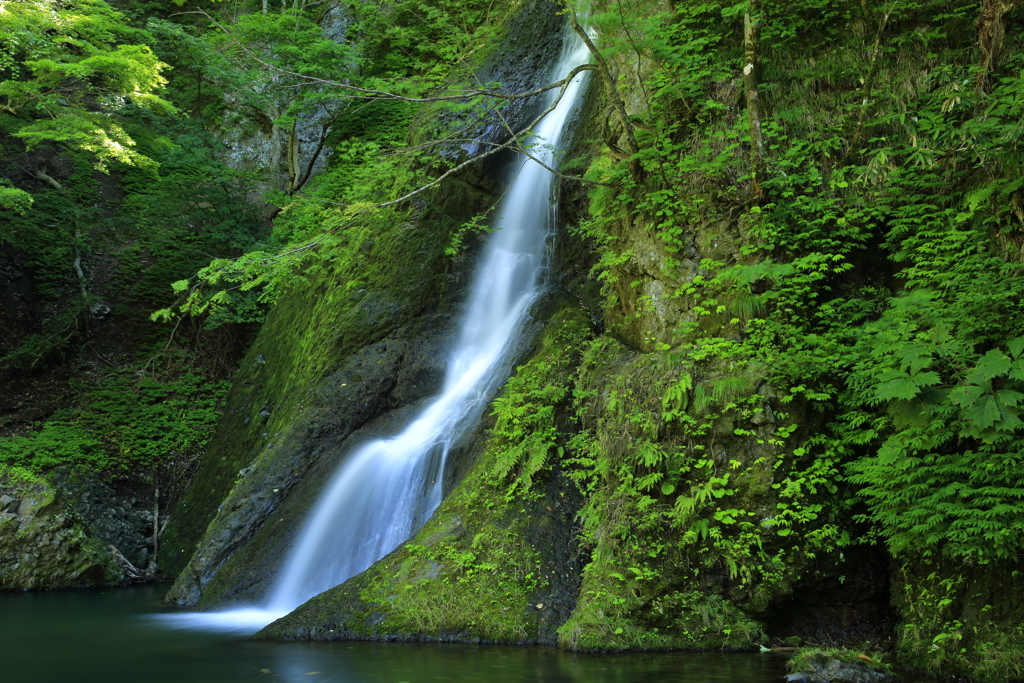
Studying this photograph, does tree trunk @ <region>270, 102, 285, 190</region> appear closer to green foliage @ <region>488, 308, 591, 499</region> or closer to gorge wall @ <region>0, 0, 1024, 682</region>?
gorge wall @ <region>0, 0, 1024, 682</region>

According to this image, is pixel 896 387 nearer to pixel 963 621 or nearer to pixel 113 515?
pixel 963 621

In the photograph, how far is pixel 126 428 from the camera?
13.2 meters

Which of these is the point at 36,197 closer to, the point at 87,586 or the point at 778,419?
the point at 87,586

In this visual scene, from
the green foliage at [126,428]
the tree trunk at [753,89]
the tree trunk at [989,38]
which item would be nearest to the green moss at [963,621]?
the tree trunk at [753,89]

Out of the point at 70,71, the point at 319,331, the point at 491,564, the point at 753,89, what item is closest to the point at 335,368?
the point at 319,331

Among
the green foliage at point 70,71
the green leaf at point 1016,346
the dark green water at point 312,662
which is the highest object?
the green foliage at point 70,71

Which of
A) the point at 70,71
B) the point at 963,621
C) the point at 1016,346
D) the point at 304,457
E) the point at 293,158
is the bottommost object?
the point at 963,621

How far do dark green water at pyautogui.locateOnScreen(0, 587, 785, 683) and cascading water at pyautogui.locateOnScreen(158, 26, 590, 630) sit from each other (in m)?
0.91

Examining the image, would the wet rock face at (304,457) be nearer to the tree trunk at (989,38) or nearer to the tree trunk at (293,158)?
the tree trunk at (989,38)

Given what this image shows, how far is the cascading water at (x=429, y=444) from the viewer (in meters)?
7.77

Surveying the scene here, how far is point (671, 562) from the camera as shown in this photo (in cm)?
585

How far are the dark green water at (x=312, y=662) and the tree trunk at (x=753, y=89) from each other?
434cm

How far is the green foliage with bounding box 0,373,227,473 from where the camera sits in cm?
1210

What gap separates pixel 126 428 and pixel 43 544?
327 centimetres
